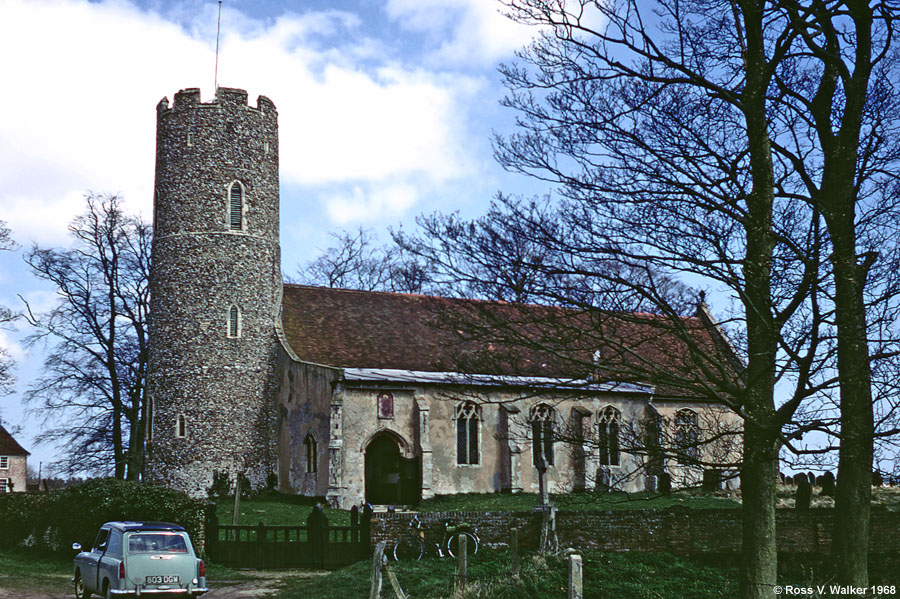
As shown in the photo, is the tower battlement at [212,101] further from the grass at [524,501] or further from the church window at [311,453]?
the grass at [524,501]

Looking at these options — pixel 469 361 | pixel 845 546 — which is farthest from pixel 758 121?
pixel 845 546

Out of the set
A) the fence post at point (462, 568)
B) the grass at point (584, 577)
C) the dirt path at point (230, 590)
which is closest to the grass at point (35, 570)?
the dirt path at point (230, 590)

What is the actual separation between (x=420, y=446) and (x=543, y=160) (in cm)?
2143

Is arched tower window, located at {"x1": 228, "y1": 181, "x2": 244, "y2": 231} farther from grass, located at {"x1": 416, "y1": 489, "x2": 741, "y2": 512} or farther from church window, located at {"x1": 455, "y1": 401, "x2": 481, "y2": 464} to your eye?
grass, located at {"x1": 416, "y1": 489, "x2": 741, "y2": 512}

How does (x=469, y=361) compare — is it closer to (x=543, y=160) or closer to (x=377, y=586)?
(x=543, y=160)

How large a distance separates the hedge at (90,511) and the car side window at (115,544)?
4653 mm

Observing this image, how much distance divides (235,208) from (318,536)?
18.3m

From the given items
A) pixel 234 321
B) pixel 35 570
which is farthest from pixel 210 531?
pixel 234 321

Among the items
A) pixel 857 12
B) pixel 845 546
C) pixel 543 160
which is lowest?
pixel 845 546

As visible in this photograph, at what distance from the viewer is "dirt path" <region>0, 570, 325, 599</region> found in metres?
15.9

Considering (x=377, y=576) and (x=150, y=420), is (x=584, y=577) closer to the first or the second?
(x=377, y=576)

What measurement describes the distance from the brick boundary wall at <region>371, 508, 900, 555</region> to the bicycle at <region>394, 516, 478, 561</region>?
5.3 inches

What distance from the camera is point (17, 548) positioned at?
22969 millimetres

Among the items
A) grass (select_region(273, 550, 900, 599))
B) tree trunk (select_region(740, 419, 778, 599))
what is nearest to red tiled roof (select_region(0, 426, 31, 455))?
grass (select_region(273, 550, 900, 599))
